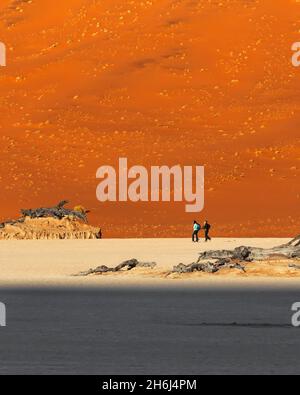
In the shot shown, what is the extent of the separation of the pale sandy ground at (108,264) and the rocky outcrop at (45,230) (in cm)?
565

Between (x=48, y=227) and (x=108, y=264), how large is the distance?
1974 centimetres

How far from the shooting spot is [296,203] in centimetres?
6225

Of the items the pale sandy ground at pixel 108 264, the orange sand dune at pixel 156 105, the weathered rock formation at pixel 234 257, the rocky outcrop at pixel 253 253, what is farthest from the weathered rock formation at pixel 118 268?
the orange sand dune at pixel 156 105

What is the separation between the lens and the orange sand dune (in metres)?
62.6

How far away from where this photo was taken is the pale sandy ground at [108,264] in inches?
902

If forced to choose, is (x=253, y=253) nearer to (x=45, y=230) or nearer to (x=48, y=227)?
(x=45, y=230)

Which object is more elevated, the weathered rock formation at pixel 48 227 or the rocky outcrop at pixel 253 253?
the weathered rock formation at pixel 48 227

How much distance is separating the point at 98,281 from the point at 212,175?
142ft

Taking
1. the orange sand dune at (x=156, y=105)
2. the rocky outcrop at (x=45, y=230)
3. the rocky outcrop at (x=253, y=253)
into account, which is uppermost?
the orange sand dune at (x=156, y=105)

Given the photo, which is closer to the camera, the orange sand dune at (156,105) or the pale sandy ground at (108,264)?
the pale sandy ground at (108,264)

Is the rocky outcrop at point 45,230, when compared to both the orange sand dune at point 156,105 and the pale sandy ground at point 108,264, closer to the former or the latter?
the pale sandy ground at point 108,264

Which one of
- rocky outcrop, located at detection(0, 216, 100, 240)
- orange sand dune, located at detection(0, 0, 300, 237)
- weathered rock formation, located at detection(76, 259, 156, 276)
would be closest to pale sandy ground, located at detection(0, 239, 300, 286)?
weathered rock formation, located at detection(76, 259, 156, 276)

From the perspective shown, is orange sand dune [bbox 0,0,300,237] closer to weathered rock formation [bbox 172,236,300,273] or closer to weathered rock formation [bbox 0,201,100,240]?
weathered rock formation [bbox 0,201,100,240]
